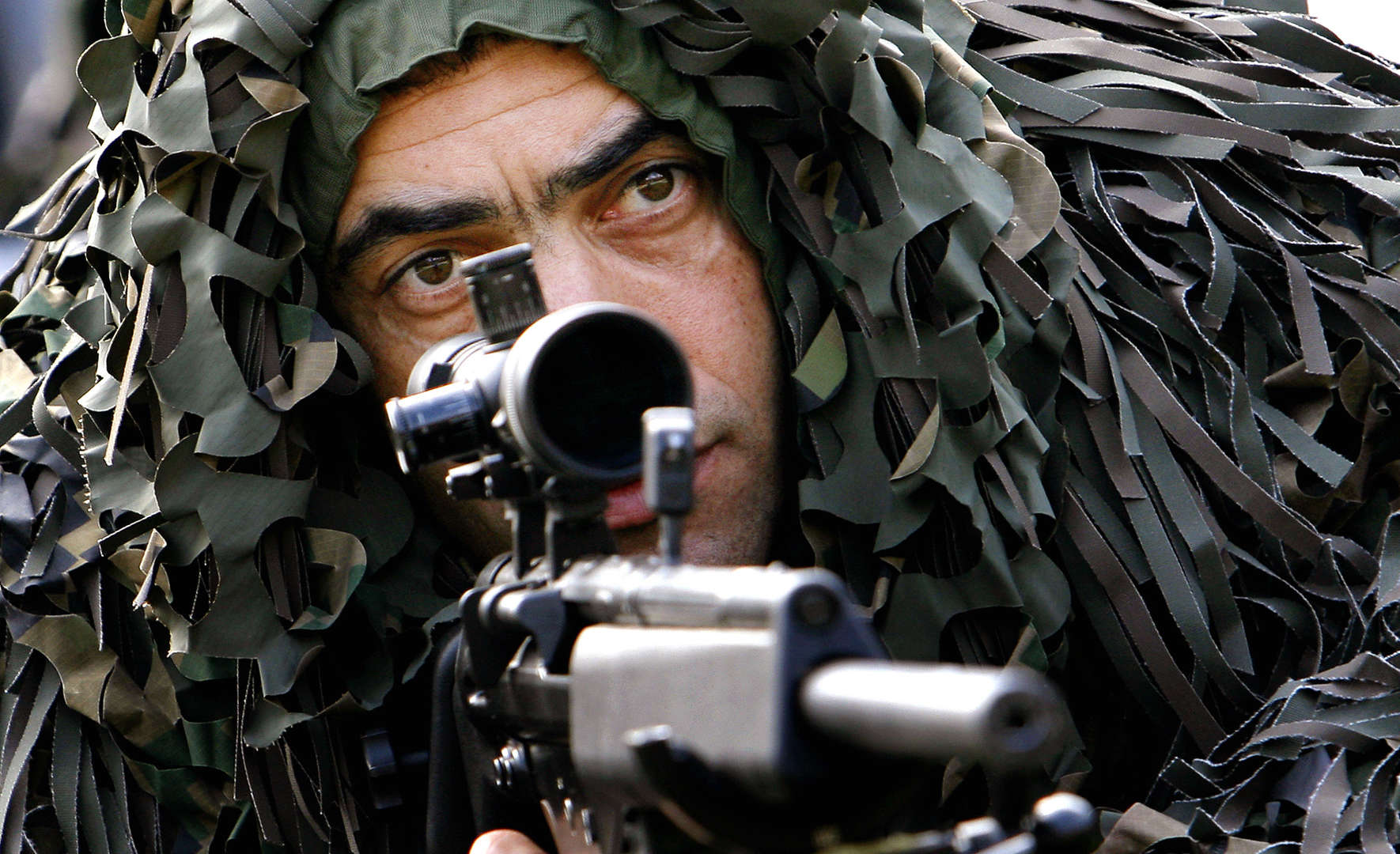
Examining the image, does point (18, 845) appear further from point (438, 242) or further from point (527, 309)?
point (527, 309)

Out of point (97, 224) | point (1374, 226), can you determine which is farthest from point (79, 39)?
point (1374, 226)

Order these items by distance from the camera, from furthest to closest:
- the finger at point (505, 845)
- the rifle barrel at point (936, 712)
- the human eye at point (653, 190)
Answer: the human eye at point (653, 190) < the finger at point (505, 845) < the rifle barrel at point (936, 712)

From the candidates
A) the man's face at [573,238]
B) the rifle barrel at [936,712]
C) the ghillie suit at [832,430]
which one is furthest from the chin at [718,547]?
the rifle barrel at [936,712]

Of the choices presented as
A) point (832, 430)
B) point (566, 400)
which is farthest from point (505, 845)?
point (832, 430)

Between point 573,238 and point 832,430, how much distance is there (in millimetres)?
423

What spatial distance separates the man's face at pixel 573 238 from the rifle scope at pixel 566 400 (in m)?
0.67

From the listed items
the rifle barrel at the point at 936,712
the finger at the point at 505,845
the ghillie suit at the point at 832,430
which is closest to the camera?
the rifle barrel at the point at 936,712

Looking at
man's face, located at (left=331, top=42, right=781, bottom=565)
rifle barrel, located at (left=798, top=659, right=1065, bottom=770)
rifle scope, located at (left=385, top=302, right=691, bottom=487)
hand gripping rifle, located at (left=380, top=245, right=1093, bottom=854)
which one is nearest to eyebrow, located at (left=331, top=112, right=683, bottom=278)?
man's face, located at (left=331, top=42, right=781, bottom=565)

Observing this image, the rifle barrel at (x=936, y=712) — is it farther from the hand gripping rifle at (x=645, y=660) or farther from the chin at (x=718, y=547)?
the chin at (x=718, y=547)

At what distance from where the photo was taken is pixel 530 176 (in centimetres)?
206

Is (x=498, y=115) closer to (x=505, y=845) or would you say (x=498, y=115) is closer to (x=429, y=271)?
(x=429, y=271)

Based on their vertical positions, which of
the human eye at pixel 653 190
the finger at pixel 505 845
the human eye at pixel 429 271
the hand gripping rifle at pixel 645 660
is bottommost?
the finger at pixel 505 845

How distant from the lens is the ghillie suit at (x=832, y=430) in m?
2.02

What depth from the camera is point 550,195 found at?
2.08 metres
